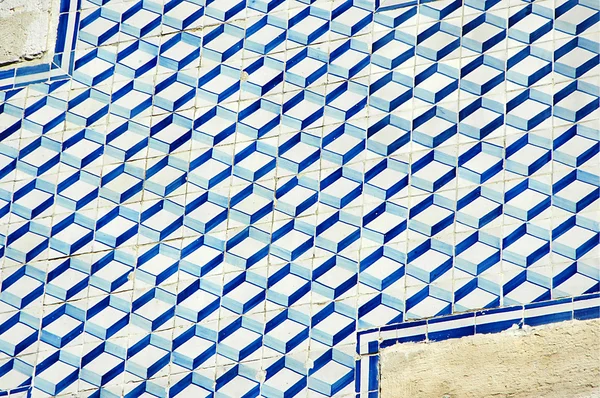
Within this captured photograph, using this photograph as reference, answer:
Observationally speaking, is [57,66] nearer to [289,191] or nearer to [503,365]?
[289,191]

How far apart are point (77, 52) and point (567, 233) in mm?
2758

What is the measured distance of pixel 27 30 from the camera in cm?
670

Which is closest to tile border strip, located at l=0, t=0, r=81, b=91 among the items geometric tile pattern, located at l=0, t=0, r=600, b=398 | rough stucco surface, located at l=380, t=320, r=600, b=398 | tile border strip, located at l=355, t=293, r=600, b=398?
Result: geometric tile pattern, located at l=0, t=0, r=600, b=398

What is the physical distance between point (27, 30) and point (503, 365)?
318cm

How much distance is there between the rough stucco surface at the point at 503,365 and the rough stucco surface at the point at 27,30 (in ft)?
8.43

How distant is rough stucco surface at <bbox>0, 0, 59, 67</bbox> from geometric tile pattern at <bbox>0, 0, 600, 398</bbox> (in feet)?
0.61

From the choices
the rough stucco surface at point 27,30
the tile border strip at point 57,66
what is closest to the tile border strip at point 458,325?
the tile border strip at point 57,66

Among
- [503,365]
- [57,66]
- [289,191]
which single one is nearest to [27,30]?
[57,66]

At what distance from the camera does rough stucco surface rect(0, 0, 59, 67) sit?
6625 mm

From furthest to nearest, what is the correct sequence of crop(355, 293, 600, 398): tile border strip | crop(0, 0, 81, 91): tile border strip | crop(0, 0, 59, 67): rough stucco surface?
1. crop(0, 0, 59, 67): rough stucco surface
2. crop(0, 0, 81, 91): tile border strip
3. crop(355, 293, 600, 398): tile border strip

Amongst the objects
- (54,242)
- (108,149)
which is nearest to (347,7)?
(108,149)

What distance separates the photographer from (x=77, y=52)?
6551 millimetres

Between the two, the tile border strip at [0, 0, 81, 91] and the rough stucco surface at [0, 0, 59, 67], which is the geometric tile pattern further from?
the rough stucco surface at [0, 0, 59, 67]

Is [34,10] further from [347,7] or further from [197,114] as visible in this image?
[347,7]
